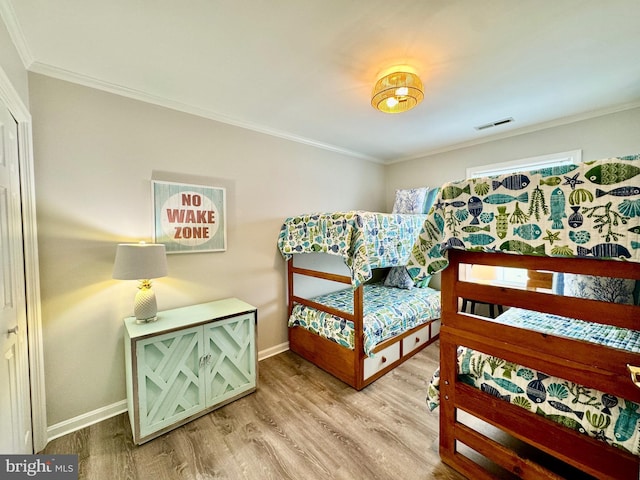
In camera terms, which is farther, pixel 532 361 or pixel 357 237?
pixel 357 237

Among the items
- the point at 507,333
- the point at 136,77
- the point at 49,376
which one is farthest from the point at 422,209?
the point at 49,376

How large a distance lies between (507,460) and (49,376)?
9.45 ft

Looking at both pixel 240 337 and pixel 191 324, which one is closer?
pixel 191 324

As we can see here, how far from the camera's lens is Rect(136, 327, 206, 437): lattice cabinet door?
168 cm

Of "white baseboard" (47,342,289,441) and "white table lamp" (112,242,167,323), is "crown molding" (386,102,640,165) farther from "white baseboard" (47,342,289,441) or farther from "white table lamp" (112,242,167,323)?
"white baseboard" (47,342,289,441)

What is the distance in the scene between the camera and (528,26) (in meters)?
1.39

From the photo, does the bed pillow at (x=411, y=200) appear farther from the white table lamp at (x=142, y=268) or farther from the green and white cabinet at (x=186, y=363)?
the white table lamp at (x=142, y=268)

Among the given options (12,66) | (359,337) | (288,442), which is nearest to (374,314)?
(359,337)

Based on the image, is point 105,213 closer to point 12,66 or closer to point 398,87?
point 12,66

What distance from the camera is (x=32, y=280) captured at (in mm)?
1590

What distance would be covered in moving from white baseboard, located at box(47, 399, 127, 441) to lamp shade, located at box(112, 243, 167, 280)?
3.59 feet

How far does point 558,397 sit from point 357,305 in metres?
1.32

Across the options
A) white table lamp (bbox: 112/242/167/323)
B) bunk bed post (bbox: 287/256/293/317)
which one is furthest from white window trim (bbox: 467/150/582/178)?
white table lamp (bbox: 112/242/167/323)

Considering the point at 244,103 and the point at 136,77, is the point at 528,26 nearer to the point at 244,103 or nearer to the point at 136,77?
the point at 244,103
